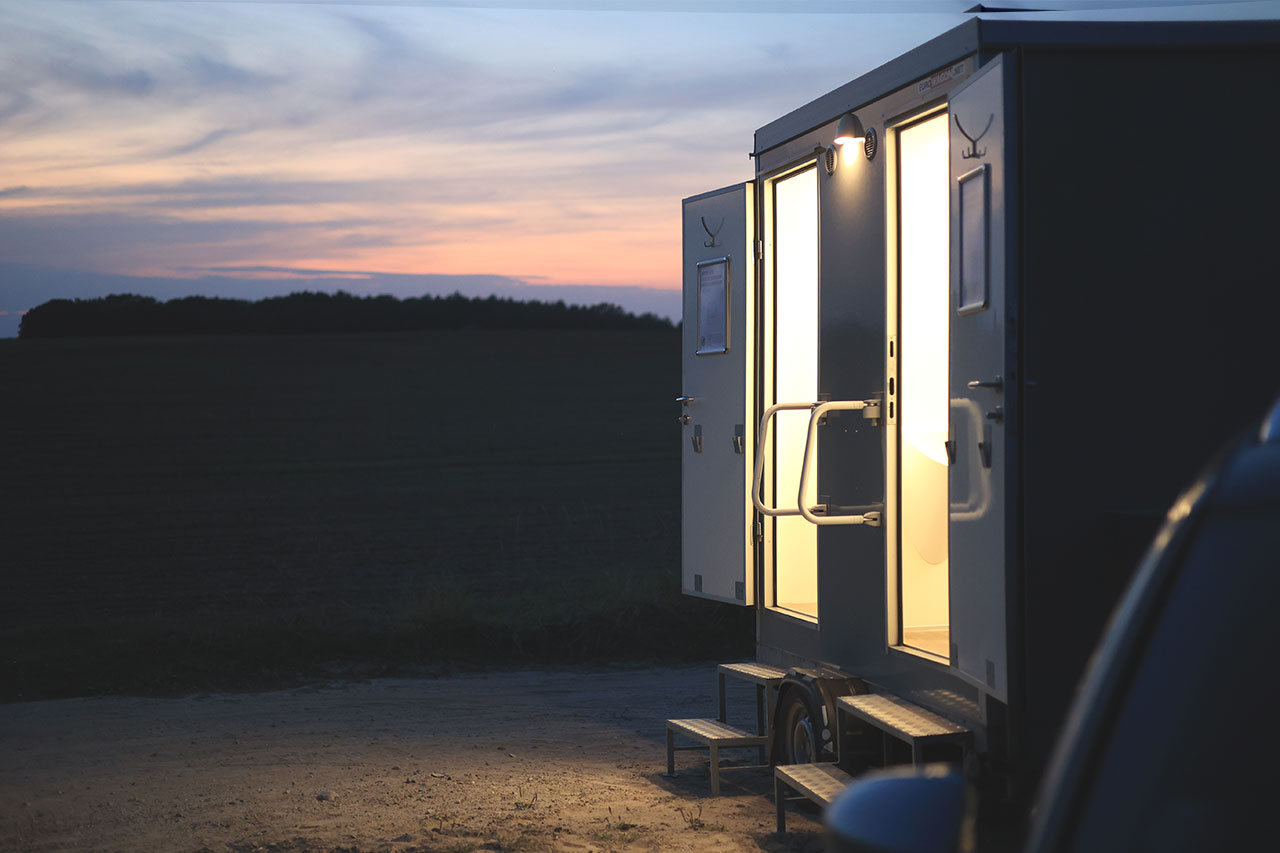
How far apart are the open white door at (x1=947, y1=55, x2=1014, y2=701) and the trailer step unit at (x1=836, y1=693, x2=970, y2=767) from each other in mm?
206

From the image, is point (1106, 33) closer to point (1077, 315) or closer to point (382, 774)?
point (1077, 315)

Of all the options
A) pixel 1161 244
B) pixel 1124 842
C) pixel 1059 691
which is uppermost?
pixel 1161 244

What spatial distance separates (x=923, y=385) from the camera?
231 inches

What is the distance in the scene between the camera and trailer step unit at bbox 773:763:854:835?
4.55 metres

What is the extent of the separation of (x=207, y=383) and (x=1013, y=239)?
105ft

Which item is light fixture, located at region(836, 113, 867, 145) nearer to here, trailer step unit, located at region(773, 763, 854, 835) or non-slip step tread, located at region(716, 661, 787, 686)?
non-slip step tread, located at region(716, 661, 787, 686)

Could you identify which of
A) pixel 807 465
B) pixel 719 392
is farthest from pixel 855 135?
pixel 719 392

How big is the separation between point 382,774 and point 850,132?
3.31 m

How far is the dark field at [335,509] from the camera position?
899 cm

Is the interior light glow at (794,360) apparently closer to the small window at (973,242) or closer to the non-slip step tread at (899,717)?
the non-slip step tread at (899,717)

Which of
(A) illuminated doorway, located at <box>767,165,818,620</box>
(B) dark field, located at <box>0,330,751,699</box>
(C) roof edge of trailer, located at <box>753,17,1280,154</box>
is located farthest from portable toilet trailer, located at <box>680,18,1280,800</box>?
(B) dark field, located at <box>0,330,751,699</box>

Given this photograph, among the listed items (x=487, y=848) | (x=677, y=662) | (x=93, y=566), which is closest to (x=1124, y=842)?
(x=487, y=848)

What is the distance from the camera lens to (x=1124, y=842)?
4.09 feet

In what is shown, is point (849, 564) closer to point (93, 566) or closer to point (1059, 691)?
point (1059, 691)
